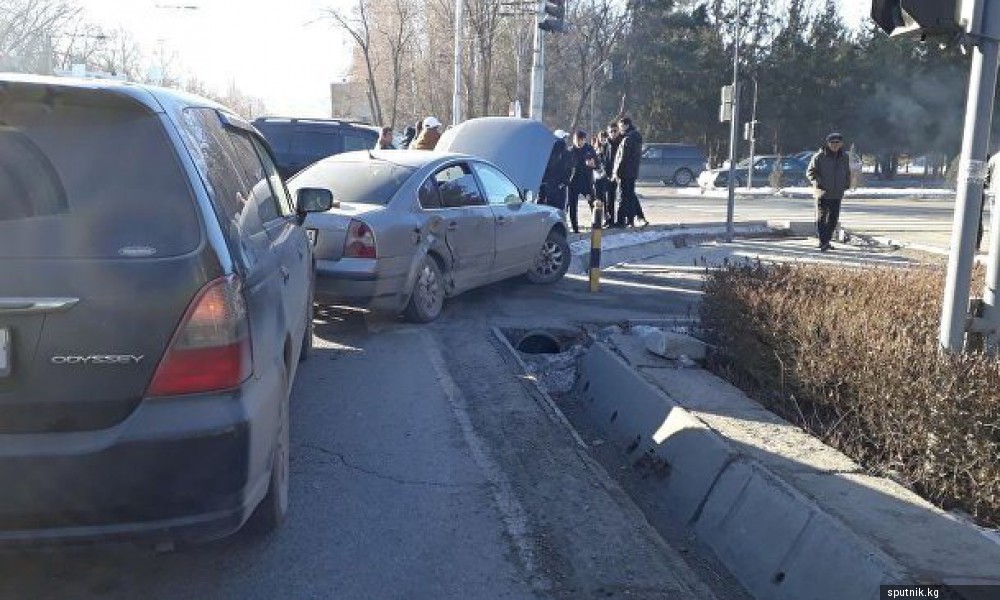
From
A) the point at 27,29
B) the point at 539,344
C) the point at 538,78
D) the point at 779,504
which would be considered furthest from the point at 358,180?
the point at 27,29

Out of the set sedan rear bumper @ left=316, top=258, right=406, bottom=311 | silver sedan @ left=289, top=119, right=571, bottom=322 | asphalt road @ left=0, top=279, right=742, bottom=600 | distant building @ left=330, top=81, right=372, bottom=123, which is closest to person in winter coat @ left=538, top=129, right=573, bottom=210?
silver sedan @ left=289, top=119, right=571, bottom=322

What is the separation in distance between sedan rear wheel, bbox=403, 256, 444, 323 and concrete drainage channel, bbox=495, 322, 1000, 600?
215 centimetres

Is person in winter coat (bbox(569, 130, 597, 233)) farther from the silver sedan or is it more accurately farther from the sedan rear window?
the sedan rear window

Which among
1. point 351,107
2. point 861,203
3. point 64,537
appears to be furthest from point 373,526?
point 351,107

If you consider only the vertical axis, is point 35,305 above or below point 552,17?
below

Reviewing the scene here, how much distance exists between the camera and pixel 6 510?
285 cm

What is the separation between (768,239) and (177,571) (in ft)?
52.1

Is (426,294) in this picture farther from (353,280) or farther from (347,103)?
(347,103)

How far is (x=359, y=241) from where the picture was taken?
24.7 ft

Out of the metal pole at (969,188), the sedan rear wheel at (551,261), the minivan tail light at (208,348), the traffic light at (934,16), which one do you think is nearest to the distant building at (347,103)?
the sedan rear wheel at (551,261)

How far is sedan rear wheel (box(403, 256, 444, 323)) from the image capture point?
8.20m

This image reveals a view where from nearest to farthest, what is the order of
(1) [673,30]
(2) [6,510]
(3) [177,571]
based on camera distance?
(2) [6,510]
(3) [177,571]
(1) [673,30]

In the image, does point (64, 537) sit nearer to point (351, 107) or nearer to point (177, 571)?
point (177, 571)

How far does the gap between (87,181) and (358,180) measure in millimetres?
5248
